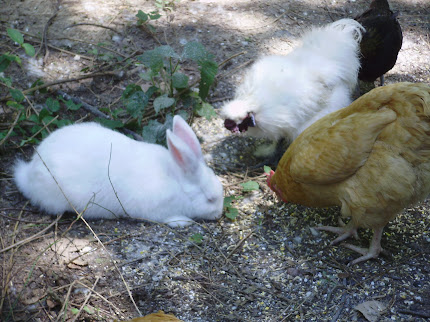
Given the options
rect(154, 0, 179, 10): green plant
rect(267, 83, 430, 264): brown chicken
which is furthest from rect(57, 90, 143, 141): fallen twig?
rect(154, 0, 179, 10): green plant

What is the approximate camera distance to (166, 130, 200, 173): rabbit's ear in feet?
10.4

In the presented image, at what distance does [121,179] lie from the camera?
10.8 feet

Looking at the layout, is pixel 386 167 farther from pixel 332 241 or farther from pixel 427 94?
pixel 332 241

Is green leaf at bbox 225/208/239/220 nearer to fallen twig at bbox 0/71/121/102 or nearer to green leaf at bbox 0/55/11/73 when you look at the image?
fallen twig at bbox 0/71/121/102

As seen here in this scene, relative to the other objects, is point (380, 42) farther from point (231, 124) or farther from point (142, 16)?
point (142, 16)

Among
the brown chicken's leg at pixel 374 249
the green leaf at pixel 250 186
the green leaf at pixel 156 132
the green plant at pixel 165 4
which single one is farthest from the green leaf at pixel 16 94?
the brown chicken's leg at pixel 374 249

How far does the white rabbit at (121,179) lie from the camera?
3.23m

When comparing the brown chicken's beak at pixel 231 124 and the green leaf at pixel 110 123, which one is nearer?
the brown chicken's beak at pixel 231 124

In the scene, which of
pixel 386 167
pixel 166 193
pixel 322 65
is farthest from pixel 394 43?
pixel 166 193

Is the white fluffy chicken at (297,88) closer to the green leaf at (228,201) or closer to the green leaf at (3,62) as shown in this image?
the green leaf at (228,201)

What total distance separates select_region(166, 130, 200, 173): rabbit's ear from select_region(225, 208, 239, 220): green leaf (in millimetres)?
498

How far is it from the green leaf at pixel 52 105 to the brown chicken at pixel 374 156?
2.27 metres

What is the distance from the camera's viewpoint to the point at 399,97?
280 centimetres

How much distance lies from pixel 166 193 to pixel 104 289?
85 cm
